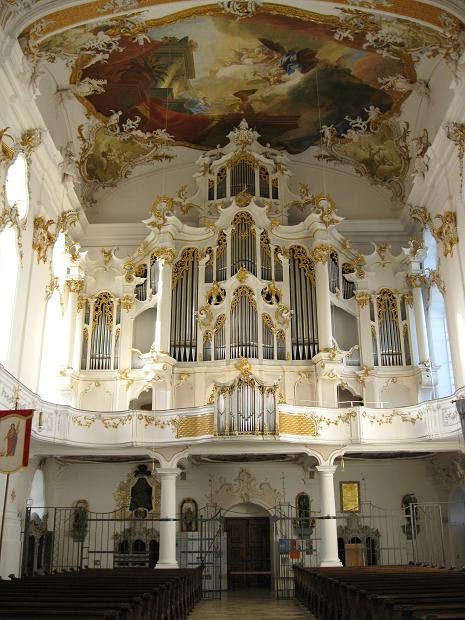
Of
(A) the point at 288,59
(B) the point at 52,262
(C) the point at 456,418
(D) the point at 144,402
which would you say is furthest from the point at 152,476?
(A) the point at 288,59

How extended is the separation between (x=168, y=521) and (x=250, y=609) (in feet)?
16.0

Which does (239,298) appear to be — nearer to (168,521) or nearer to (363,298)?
(363,298)

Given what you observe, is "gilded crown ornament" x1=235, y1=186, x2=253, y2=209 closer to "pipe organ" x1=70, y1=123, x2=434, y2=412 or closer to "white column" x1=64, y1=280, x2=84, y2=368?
"pipe organ" x1=70, y1=123, x2=434, y2=412

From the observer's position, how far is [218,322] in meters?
24.1

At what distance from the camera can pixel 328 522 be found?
2095cm

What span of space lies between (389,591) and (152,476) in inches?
622

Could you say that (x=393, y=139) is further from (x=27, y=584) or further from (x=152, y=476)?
(x=27, y=584)

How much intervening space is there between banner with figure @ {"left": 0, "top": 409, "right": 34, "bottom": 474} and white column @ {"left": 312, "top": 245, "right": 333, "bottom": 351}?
11.9m

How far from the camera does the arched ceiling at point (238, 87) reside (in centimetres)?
2044

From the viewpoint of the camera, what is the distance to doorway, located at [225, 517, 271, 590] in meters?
24.1

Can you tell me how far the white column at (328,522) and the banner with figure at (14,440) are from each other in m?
10.5

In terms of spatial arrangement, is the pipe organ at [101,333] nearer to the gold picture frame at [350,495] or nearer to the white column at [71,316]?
the white column at [71,316]

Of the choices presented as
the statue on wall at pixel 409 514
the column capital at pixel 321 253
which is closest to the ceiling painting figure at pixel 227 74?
the column capital at pixel 321 253

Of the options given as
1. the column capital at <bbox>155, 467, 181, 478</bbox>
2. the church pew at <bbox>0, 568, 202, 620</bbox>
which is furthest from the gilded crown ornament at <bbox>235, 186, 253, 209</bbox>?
the church pew at <bbox>0, 568, 202, 620</bbox>
